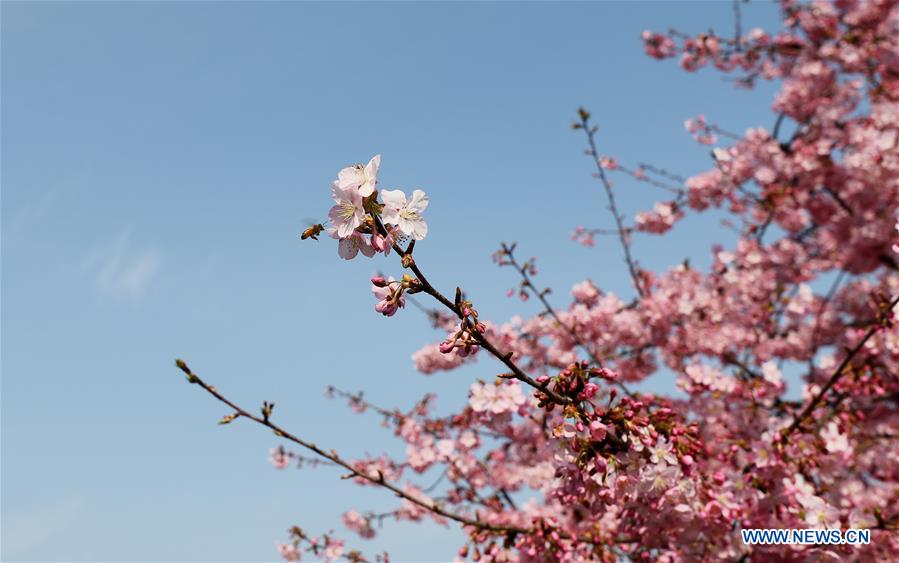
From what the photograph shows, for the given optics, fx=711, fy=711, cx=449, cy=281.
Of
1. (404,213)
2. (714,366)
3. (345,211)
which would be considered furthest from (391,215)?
(714,366)

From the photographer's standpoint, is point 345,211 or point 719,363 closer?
point 345,211

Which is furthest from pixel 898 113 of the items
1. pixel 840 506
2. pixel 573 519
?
pixel 573 519

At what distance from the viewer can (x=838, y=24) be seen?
1217 cm

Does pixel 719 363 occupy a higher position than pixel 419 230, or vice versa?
pixel 719 363

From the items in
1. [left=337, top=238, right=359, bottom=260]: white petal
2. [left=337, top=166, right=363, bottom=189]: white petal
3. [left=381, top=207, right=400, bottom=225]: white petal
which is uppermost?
[left=337, top=166, right=363, bottom=189]: white petal

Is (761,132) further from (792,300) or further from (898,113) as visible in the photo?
(792,300)

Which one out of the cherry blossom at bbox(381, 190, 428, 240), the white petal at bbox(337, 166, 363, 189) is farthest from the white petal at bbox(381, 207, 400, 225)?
the white petal at bbox(337, 166, 363, 189)

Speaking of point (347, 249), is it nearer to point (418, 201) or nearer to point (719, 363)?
point (418, 201)

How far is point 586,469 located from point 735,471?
2248 millimetres

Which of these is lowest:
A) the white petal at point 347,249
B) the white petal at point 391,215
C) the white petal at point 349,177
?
the white petal at point 347,249

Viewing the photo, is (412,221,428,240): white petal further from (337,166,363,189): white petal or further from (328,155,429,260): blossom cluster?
(337,166,363,189): white petal

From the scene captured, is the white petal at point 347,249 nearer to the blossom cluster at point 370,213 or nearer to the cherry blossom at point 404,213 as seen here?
the blossom cluster at point 370,213

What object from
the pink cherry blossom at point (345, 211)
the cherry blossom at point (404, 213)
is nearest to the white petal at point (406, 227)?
the cherry blossom at point (404, 213)

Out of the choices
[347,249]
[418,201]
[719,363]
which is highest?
[719,363]
